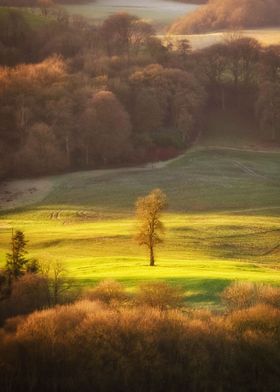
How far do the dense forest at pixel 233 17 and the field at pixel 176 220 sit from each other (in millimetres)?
41261

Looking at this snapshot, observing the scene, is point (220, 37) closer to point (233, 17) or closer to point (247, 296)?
point (233, 17)

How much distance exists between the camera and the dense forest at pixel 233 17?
120000mm

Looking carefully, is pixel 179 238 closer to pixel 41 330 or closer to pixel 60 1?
pixel 41 330

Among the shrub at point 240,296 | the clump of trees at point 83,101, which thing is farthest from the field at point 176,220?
the clump of trees at point 83,101

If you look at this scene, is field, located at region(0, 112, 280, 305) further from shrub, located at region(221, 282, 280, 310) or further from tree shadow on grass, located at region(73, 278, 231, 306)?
shrub, located at region(221, 282, 280, 310)

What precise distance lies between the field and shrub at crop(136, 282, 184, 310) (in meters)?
1.26

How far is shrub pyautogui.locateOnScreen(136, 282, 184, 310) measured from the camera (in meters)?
33.2

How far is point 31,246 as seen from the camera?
49750mm

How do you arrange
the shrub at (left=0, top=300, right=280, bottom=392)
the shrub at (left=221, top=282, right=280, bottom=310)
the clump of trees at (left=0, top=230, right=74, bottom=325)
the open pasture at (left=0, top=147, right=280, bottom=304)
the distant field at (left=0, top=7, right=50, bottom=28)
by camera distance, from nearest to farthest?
the shrub at (left=0, top=300, right=280, bottom=392) < the shrub at (left=221, top=282, right=280, bottom=310) < the clump of trees at (left=0, top=230, right=74, bottom=325) < the open pasture at (left=0, top=147, right=280, bottom=304) < the distant field at (left=0, top=7, right=50, bottom=28)

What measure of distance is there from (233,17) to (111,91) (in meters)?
45.2

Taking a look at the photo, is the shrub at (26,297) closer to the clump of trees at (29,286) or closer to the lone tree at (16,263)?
the clump of trees at (29,286)

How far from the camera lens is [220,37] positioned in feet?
356

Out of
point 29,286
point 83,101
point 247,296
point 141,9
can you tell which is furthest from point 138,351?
point 141,9

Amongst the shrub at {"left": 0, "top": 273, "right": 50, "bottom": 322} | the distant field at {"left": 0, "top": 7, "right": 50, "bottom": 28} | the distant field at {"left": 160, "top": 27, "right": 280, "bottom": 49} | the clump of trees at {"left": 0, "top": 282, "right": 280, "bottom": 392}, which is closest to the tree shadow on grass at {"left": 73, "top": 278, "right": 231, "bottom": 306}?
the shrub at {"left": 0, "top": 273, "right": 50, "bottom": 322}
